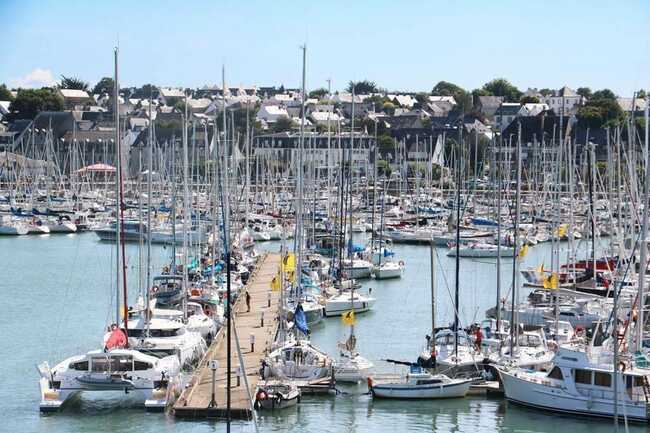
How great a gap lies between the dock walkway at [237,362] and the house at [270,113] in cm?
11634

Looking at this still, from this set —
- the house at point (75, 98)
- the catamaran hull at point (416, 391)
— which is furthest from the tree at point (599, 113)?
the catamaran hull at point (416, 391)

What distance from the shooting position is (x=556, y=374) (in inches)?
1076

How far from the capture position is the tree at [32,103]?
141375 mm

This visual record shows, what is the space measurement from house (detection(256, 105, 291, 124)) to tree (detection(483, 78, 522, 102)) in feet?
82.6

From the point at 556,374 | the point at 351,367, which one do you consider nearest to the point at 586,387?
the point at 556,374

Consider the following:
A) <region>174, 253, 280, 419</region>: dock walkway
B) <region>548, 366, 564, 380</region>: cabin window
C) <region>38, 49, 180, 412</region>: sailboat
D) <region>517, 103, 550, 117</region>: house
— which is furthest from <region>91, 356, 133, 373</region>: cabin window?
<region>517, 103, 550, 117</region>: house

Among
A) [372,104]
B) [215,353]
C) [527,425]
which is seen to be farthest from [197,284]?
[372,104]

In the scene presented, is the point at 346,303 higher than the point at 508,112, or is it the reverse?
the point at 508,112

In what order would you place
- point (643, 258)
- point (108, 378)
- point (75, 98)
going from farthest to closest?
point (75, 98), point (108, 378), point (643, 258)

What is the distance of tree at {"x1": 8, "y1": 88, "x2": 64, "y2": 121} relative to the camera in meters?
141

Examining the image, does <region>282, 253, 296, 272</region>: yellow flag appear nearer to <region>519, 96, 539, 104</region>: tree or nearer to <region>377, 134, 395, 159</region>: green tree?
<region>377, 134, 395, 159</region>: green tree

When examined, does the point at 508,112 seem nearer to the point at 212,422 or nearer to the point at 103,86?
the point at 103,86

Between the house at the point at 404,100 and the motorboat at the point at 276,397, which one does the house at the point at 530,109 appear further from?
the motorboat at the point at 276,397

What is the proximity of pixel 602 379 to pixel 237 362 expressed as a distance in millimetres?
8231
